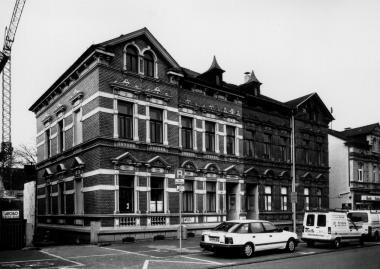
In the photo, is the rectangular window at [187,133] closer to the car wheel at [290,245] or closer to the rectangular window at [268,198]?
the rectangular window at [268,198]

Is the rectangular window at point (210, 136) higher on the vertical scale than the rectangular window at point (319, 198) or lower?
higher

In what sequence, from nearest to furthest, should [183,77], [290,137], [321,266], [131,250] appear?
1. [321,266]
2. [131,250]
3. [183,77]
4. [290,137]

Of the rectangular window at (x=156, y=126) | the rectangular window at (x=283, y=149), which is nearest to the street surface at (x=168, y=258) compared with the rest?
the rectangular window at (x=156, y=126)

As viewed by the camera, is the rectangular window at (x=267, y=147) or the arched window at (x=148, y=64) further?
the rectangular window at (x=267, y=147)

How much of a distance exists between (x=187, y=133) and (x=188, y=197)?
4.02 meters

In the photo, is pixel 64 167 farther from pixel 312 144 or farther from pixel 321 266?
pixel 312 144

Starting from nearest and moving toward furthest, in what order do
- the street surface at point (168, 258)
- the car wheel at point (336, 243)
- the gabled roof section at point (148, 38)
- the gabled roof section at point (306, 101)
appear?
the street surface at point (168, 258)
the car wheel at point (336, 243)
the gabled roof section at point (148, 38)
the gabled roof section at point (306, 101)

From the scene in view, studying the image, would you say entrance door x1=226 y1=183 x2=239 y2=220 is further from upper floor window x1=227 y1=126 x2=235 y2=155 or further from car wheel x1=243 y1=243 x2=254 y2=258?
car wheel x1=243 y1=243 x2=254 y2=258

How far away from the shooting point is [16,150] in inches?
2571

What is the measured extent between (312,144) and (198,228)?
1508 centimetres

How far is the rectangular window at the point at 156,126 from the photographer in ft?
79.3

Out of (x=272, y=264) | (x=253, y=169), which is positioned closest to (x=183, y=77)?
(x=253, y=169)

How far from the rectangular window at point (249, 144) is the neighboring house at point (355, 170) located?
531 inches

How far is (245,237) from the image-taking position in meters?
16.6
